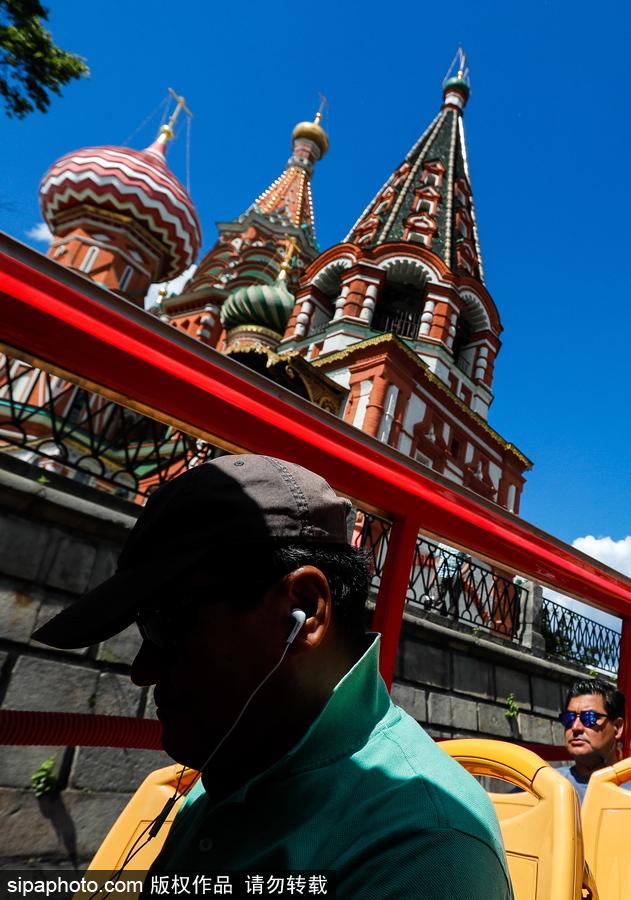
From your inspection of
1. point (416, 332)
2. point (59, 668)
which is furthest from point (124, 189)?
point (59, 668)

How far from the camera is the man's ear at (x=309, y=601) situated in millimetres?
1103

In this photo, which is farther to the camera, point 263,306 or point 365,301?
point 365,301

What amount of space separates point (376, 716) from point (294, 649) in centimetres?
20

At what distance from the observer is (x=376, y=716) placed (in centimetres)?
109

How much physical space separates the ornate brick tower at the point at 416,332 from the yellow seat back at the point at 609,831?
12.7 meters

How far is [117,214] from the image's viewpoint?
19.0 metres

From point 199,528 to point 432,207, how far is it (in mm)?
24491

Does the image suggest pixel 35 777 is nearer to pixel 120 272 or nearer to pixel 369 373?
pixel 369 373

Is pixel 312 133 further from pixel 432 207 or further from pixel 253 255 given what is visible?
pixel 432 207

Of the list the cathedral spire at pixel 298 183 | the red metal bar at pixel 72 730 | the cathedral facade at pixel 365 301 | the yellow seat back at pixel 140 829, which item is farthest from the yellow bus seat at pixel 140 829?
the cathedral spire at pixel 298 183

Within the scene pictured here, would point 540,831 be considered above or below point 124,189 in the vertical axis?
below

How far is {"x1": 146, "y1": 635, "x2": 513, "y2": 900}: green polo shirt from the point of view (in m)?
0.81

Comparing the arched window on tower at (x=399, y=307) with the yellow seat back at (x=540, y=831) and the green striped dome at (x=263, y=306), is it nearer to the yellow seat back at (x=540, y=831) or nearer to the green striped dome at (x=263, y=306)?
the green striped dome at (x=263, y=306)

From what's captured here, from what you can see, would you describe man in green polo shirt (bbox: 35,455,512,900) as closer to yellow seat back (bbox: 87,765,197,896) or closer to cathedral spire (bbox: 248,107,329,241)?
yellow seat back (bbox: 87,765,197,896)
